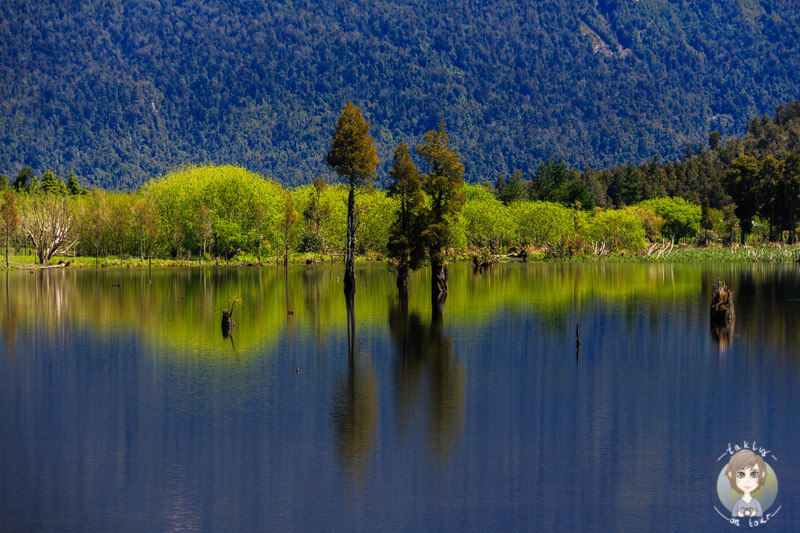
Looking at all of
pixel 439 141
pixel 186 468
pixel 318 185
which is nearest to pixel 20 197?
pixel 318 185

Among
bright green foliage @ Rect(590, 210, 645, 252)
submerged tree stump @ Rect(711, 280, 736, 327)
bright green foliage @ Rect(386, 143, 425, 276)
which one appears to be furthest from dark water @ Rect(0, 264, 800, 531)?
bright green foliage @ Rect(590, 210, 645, 252)

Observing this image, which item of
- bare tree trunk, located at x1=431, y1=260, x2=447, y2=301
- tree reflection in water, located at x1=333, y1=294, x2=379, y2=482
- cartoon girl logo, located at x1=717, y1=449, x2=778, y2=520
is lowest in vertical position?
cartoon girl logo, located at x1=717, y1=449, x2=778, y2=520

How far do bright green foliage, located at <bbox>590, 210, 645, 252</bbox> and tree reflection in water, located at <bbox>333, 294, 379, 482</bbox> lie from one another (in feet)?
472

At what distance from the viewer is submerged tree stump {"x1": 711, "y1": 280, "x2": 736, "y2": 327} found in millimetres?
60312

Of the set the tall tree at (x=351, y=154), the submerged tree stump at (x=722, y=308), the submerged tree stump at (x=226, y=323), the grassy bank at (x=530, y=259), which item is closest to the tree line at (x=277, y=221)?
the grassy bank at (x=530, y=259)

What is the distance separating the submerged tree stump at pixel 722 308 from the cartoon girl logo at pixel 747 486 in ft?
109

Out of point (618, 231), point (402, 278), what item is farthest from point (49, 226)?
point (618, 231)

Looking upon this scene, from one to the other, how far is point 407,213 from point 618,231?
112 m

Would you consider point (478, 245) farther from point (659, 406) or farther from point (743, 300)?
point (659, 406)

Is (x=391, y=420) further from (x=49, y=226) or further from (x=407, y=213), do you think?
(x=49, y=226)

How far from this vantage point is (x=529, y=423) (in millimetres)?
33281

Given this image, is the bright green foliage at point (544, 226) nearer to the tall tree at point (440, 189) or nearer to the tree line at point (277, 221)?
the tree line at point (277, 221)

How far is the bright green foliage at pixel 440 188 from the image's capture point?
78.4 m

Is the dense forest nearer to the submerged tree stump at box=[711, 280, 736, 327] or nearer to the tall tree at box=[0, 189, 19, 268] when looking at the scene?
the tall tree at box=[0, 189, 19, 268]
